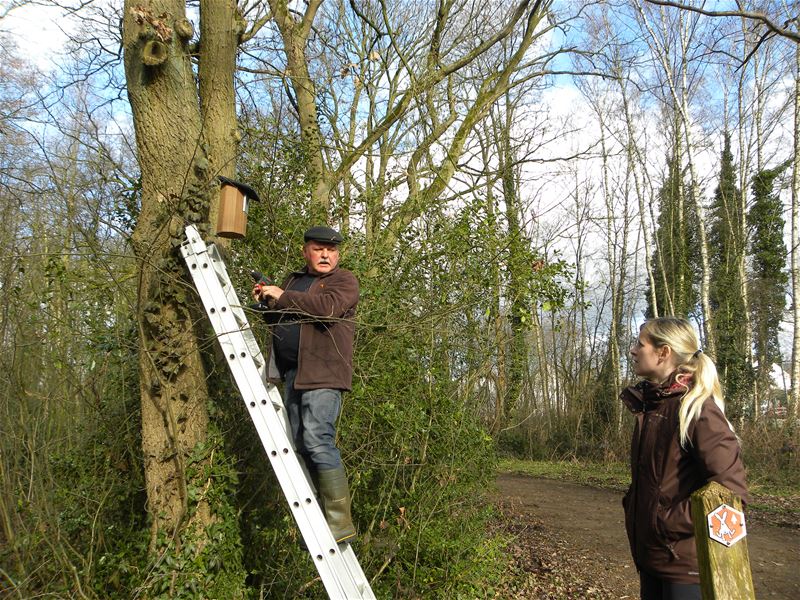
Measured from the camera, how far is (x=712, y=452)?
8.15 feet

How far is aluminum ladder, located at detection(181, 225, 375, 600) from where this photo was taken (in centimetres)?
312

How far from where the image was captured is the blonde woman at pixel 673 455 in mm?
2516

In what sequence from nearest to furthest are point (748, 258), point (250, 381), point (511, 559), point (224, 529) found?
point (250, 381)
point (224, 529)
point (511, 559)
point (748, 258)

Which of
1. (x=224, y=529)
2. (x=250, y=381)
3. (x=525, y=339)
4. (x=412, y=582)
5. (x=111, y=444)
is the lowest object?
(x=412, y=582)

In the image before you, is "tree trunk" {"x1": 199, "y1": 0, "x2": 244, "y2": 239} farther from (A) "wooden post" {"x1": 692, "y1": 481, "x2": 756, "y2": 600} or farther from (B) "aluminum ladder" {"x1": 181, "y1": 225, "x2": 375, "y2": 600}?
(A) "wooden post" {"x1": 692, "y1": 481, "x2": 756, "y2": 600}

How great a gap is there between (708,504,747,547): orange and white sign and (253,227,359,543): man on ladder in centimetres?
192

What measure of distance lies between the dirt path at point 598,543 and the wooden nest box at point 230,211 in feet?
16.2

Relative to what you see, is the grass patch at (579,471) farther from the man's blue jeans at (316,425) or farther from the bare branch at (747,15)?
the man's blue jeans at (316,425)

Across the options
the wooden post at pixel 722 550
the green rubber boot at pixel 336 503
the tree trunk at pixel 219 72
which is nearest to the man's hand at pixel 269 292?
the tree trunk at pixel 219 72

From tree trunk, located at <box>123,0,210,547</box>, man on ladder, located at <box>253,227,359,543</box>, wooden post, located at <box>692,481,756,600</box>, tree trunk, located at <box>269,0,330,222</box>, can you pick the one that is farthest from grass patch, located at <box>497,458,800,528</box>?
wooden post, located at <box>692,481,756,600</box>

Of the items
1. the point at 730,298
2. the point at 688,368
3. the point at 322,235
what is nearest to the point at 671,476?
the point at 688,368

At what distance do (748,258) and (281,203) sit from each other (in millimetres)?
21960

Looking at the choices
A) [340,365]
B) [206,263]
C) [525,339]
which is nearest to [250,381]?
[340,365]

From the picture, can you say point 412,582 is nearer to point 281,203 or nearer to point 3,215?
point 281,203
